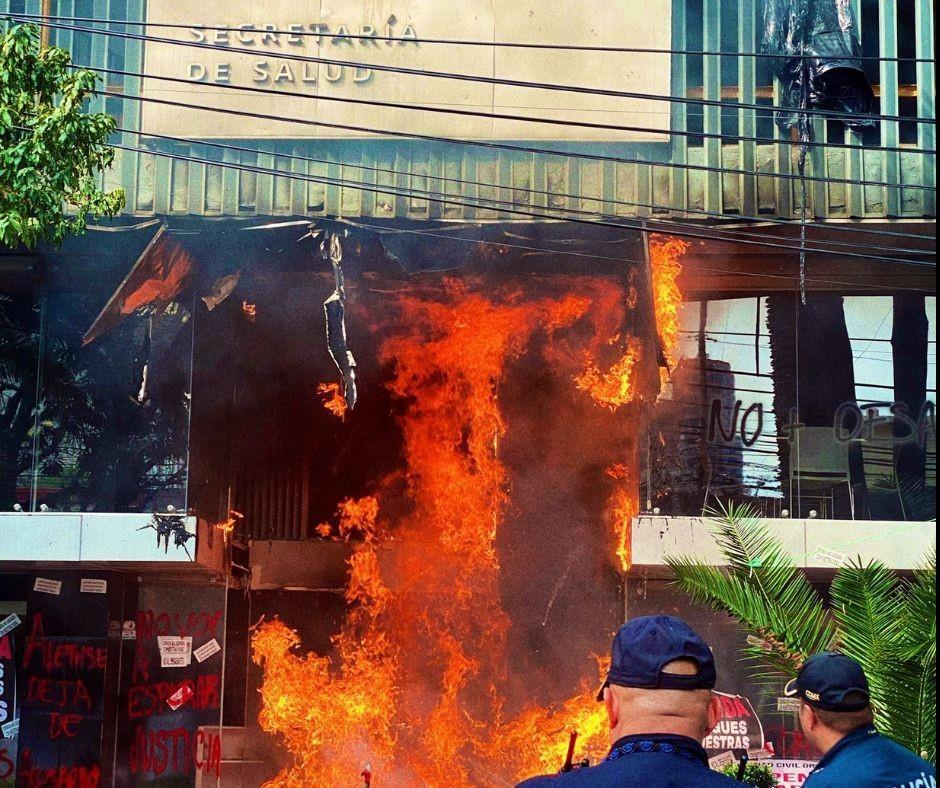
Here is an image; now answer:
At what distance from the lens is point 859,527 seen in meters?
11.2

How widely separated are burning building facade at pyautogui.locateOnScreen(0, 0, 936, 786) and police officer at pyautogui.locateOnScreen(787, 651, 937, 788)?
7.34 m

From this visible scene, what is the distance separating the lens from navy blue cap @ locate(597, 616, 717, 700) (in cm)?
236

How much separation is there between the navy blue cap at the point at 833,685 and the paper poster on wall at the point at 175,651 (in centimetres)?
989

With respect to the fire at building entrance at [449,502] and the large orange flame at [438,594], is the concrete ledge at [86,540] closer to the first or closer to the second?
the fire at building entrance at [449,502]

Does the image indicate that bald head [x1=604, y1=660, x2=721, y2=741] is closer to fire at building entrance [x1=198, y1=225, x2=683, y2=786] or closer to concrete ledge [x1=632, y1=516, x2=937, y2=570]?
concrete ledge [x1=632, y1=516, x2=937, y2=570]

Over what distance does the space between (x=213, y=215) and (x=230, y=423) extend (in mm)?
2918

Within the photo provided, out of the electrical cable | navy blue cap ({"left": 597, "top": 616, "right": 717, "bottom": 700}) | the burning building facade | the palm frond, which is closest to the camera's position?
navy blue cap ({"left": 597, "top": 616, "right": 717, "bottom": 700})

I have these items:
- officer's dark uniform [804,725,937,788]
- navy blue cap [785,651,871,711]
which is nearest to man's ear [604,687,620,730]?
officer's dark uniform [804,725,937,788]

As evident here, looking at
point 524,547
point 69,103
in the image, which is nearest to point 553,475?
point 524,547

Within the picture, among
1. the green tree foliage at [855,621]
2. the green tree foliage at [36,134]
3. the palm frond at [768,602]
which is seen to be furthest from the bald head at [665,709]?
the green tree foliage at [36,134]

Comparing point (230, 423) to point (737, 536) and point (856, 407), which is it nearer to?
point (856, 407)

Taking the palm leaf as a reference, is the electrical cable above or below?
above

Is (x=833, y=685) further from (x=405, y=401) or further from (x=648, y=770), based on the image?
(x=405, y=401)

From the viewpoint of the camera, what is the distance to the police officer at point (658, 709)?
2273mm
